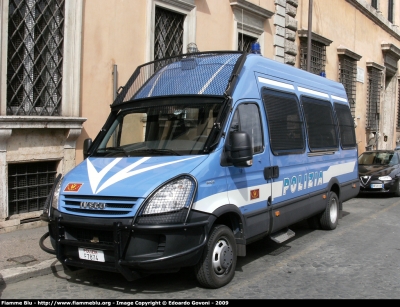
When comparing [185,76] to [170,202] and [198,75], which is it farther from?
[170,202]

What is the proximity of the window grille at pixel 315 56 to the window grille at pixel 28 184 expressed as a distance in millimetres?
11505

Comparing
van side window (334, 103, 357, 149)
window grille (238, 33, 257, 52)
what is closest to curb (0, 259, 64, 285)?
van side window (334, 103, 357, 149)

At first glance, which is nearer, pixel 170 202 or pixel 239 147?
pixel 170 202

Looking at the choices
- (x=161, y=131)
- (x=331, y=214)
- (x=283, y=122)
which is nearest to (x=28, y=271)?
(x=161, y=131)

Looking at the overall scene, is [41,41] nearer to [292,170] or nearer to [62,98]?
[62,98]

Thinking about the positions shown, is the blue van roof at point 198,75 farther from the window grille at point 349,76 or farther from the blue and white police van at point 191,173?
the window grille at point 349,76

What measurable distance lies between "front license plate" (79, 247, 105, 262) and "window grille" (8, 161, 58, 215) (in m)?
3.64

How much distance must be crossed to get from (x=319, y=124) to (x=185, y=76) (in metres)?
3.14

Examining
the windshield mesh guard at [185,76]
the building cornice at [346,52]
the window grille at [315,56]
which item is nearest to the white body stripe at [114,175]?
the windshield mesh guard at [185,76]

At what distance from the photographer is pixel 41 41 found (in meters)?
8.36

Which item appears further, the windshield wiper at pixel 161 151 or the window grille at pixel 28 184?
the window grille at pixel 28 184

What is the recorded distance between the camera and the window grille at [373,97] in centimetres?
2477

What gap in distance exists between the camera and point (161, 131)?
5773 mm

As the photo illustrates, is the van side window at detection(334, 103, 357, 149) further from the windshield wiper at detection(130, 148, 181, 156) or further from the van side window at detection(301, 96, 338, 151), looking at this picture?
the windshield wiper at detection(130, 148, 181, 156)
